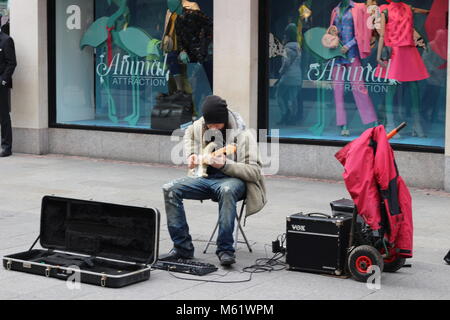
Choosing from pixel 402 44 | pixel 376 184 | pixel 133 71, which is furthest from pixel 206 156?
pixel 133 71

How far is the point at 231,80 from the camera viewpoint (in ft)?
43.8

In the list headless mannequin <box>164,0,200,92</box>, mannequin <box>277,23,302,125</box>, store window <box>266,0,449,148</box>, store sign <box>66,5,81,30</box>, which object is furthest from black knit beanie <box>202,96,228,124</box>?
store sign <box>66,5,81,30</box>

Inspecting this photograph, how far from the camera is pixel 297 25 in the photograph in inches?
523

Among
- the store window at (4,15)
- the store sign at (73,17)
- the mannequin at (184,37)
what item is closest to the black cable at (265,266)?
the mannequin at (184,37)

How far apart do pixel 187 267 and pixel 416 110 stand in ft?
19.1

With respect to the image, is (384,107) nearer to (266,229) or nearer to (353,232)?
(266,229)

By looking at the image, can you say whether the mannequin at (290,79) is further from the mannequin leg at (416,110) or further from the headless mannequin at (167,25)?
the mannequin leg at (416,110)

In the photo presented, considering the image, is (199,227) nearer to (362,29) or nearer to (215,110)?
(215,110)

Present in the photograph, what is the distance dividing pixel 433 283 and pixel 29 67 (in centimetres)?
964

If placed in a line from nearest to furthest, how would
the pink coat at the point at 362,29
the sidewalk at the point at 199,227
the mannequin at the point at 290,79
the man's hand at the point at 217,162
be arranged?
the sidewalk at the point at 199,227 < the man's hand at the point at 217,162 < the pink coat at the point at 362,29 < the mannequin at the point at 290,79

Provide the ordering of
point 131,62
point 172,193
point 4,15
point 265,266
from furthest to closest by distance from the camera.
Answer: point 4,15 < point 131,62 < point 172,193 < point 265,266

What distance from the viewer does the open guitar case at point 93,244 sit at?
7.33 metres

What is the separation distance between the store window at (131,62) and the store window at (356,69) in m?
1.26

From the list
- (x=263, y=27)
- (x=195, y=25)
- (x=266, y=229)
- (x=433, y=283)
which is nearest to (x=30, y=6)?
(x=195, y=25)
